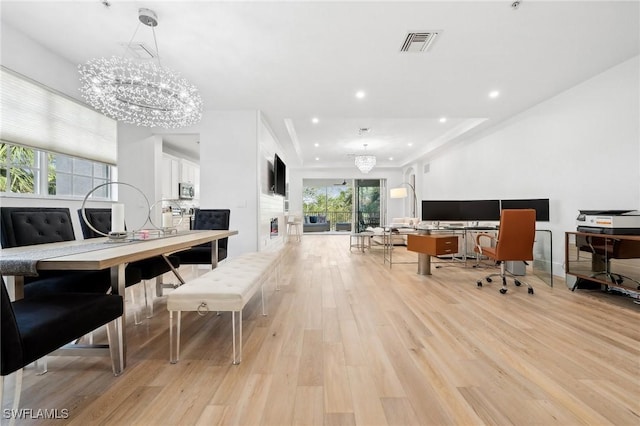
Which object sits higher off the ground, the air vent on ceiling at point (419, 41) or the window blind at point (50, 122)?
the air vent on ceiling at point (419, 41)

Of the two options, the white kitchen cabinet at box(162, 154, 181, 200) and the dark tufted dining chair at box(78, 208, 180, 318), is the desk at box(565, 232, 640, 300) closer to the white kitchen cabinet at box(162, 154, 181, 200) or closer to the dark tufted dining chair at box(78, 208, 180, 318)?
the dark tufted dining chair at box(78, 208, 180, 318)

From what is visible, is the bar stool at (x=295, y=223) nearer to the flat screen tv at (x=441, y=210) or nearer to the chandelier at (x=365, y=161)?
the chandelier at (x=365, y=161)

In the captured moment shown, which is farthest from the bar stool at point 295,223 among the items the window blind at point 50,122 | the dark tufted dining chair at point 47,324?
the dark tufted dining chair at point 47,324

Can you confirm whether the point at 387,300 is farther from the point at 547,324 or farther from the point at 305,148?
the point at 305,148

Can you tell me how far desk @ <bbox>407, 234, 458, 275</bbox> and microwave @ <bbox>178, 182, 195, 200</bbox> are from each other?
5.66 m

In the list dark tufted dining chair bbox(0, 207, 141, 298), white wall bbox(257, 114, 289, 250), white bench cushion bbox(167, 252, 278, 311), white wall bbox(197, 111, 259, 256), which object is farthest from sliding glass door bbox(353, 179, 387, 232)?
dark tufted dining chair bbox(0, 207, 141, 298)

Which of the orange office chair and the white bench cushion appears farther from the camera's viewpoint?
the orange office chair

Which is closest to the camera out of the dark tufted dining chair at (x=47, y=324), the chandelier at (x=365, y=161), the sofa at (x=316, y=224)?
the dark tufted dining chair at (x=47, y=324)

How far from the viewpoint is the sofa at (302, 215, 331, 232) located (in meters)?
12.4

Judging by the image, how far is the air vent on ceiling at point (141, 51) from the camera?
9.55ft

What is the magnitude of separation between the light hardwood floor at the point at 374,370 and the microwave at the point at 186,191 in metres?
4.94

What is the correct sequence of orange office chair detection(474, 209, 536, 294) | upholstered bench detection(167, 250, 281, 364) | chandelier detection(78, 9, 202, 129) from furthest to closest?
orange office chair detection(474, 209, 536, 294) < chandelier detection(78, 9, 202, 129) < upholstered bench detection(167, 250, 281, 364)

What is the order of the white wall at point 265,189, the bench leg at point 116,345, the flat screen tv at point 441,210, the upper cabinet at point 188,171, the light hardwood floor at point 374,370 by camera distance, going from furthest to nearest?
the upper cabinet at point 188,171 → the white wall at point 265,189 → the flat screen tv at point 441,210 → the bench leg at point 116,345 → the light hardwood floor at point 374,370

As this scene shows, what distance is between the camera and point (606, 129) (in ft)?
10.9
